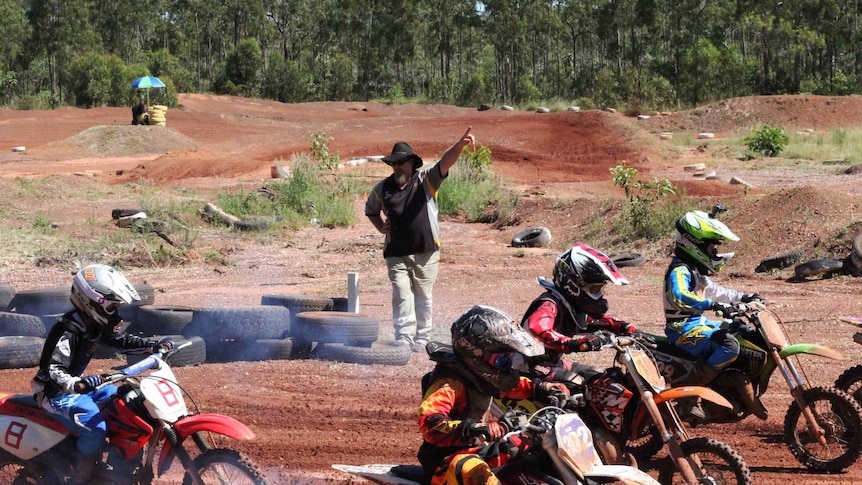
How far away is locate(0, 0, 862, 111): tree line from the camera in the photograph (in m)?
55.2

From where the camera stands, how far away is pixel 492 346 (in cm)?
427

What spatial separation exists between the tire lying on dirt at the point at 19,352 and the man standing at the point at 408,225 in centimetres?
340

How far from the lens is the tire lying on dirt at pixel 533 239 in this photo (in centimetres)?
1848

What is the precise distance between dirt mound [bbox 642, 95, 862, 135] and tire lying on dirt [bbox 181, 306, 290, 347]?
32.4m

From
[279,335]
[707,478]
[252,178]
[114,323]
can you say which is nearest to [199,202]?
[252,178]

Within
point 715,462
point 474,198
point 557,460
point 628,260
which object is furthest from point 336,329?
point 474,198

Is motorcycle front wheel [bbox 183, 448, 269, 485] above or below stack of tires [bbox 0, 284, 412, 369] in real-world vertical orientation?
above

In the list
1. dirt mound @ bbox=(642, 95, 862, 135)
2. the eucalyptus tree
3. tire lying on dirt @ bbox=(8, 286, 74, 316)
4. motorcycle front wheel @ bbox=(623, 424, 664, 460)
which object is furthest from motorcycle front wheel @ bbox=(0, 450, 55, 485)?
the eucalyptus tree

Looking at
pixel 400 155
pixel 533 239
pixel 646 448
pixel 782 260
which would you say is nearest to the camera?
pixel 646 448

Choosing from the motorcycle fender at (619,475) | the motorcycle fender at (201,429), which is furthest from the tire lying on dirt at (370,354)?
the motorcycle fender at (619,475)

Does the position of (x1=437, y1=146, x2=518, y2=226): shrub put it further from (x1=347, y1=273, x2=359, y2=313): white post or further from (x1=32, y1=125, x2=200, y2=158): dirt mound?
(x1=32, y1=125, x2=200, y2=158): dirt mound

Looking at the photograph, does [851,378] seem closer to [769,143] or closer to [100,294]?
[100,294]

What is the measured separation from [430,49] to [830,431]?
270 ft

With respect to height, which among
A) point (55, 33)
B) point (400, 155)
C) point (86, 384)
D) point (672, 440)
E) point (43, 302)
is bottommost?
point (43, 302)
